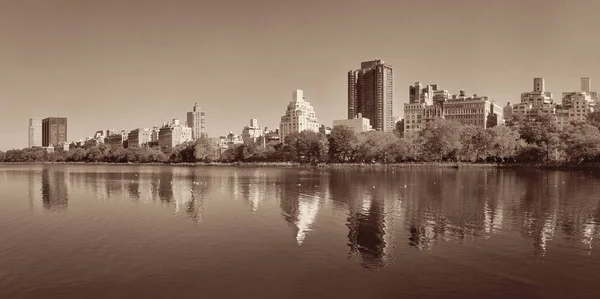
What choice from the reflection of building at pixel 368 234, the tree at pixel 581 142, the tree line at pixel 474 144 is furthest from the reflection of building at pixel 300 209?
the tree line at pixel 474 144

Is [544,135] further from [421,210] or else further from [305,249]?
[305,249]

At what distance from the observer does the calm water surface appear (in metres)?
19.9

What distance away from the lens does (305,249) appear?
26.5 metres

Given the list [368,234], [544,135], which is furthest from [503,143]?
[368,234]

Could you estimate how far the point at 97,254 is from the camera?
25.6 metres

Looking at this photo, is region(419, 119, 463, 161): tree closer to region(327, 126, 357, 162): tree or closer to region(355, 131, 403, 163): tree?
region(355, 131, 403, 163): tree

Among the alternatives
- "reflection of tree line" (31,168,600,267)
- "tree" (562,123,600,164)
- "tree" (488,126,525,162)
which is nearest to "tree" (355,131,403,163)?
"tree" (488,126,525,162)

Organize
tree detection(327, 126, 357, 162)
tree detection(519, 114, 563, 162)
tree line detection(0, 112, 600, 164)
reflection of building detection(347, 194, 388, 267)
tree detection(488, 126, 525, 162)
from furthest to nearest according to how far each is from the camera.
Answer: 1. tree detection(327, 126, 357, 162)
2. tree detection(488, 126, 525, 162)
3. tree detection(519, 114, 563, 162)
4. tree line detection(0, 112, 600, 164)
5. reflection of building detection(347, 194, 388, 267)

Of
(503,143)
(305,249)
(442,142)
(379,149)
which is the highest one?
(442,142)

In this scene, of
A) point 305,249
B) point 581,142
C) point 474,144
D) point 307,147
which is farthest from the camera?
point 307,147

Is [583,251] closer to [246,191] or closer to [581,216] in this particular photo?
Result: [581,216]

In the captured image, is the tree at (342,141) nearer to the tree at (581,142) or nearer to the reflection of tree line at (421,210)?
the tree at (581,142)

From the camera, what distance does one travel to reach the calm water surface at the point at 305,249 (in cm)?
1992

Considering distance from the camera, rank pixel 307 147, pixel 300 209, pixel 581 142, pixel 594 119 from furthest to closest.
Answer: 1. pixel 307 147
2. pixel 594 119
3. pixel 581 142
4. pixel 300 209
